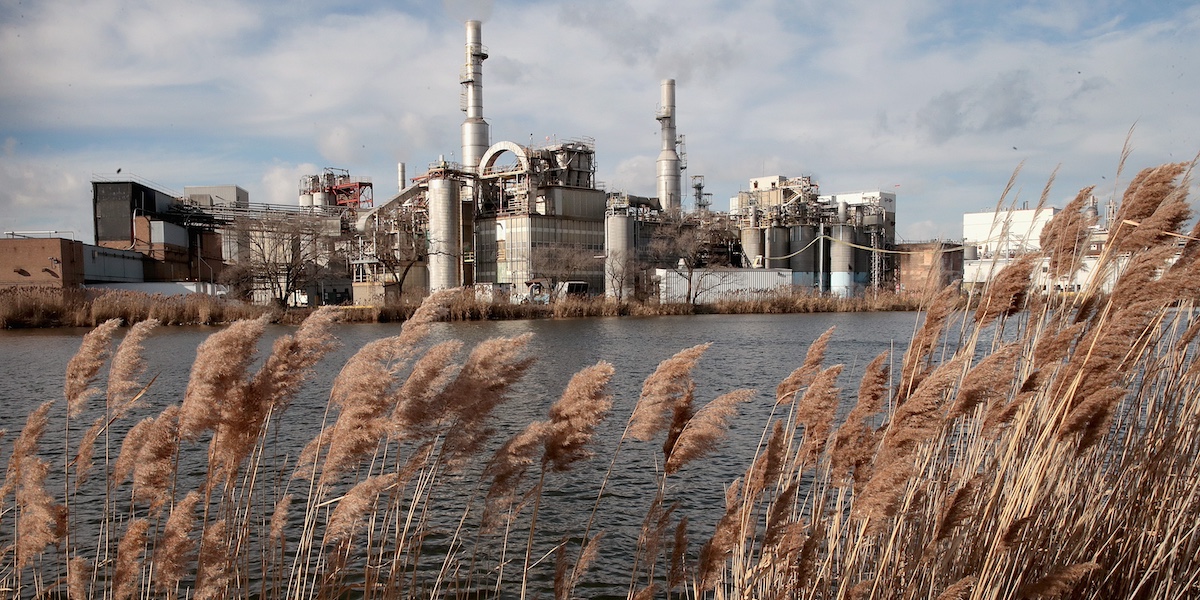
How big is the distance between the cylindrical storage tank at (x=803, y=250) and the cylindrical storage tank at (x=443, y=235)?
86.4 feet

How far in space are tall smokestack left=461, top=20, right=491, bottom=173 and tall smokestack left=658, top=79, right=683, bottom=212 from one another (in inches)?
605

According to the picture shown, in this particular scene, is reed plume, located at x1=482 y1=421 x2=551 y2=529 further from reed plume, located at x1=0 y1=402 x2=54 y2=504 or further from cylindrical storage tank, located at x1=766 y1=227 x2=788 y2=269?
cylindrical storage tank, located at x1=766 y1=227 x2=788 y2=269

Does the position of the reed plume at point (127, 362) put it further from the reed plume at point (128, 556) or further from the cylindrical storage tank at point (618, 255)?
the cylindrical storage tank at point (618, 255)

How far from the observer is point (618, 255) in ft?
179

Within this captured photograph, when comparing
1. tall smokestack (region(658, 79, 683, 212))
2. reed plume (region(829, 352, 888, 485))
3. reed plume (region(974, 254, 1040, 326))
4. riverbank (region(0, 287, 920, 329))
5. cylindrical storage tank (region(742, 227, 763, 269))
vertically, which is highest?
tall smokestack (region(658, 79, 683, 212))

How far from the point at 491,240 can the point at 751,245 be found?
20420mm

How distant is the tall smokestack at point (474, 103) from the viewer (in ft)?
198

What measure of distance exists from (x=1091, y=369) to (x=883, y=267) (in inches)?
2585

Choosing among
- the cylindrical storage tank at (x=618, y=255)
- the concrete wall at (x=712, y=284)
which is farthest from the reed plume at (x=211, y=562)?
the concrete wall at (x=712, y=284)

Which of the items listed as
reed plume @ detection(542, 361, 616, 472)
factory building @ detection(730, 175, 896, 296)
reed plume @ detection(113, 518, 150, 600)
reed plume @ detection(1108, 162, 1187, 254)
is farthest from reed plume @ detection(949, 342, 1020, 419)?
factory building @ detection(730, 175, 896, 296)

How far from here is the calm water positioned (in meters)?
8.77

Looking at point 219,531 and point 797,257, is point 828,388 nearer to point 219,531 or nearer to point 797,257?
point 219,531

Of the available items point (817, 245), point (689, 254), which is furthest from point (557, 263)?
point (817, 245)

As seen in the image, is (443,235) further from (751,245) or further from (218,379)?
(218,379)
